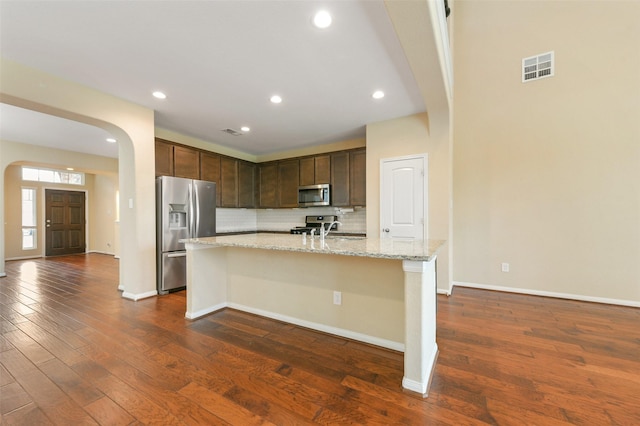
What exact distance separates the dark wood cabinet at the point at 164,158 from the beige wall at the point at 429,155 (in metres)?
3.27

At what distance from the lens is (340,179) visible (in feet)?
16.6

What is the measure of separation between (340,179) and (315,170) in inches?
23.4

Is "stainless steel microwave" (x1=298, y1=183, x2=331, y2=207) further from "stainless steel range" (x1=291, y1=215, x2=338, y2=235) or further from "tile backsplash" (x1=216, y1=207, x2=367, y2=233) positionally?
"stainless steel range" (x1=291, y1=215, x2=338, y2=235)

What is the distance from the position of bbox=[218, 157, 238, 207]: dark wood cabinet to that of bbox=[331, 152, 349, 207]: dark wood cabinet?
6.84ft

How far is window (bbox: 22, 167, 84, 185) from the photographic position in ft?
23.8

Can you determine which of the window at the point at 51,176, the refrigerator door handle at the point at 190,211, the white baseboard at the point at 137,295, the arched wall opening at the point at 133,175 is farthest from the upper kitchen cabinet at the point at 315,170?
the window at the point at 51,176

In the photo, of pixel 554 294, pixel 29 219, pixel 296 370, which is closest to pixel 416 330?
pixel 296 370

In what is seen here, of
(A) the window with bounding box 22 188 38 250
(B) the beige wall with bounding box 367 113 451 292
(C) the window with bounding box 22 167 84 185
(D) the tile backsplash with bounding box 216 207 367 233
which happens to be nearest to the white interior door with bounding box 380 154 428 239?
(B) the beige wall with bounding box 367 113 451 292

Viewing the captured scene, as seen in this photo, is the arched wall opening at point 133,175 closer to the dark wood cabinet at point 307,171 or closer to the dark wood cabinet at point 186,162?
the dark wood cabinet at point 186,162

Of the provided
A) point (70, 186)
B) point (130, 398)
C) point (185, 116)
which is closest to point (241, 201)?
point (185, 116)

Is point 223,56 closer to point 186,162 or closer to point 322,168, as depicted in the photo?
point 186,162

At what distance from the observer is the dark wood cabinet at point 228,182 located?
5.39m

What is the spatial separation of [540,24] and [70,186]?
11.5 meters

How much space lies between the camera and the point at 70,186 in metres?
8.11
